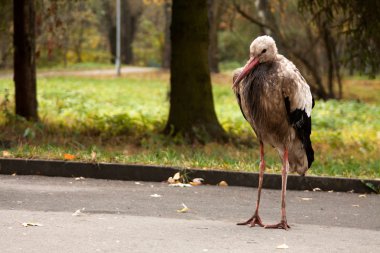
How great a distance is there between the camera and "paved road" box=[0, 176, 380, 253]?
274 inches

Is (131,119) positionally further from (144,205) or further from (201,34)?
(144,205)

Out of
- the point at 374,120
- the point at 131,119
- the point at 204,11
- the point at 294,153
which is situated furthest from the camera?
the point at 374,120

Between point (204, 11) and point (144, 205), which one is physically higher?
point (204, 11)

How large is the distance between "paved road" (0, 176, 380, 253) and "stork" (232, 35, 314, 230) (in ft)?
1.94

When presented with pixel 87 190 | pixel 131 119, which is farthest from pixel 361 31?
pixel 87 190

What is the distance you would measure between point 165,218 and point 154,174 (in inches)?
102

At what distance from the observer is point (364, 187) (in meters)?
10.4

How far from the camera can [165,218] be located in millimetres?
8281

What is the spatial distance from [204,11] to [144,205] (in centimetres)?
630

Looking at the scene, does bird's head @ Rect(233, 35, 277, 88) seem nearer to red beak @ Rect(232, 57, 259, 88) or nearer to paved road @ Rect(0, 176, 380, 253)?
red beak @ Rect(232, 57, 259, 88)

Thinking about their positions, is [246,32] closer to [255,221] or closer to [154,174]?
[154,174]

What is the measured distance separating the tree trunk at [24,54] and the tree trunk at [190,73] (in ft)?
9.27

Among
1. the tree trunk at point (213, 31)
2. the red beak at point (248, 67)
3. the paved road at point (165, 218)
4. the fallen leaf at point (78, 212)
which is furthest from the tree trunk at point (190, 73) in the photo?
the tree trunk at point (213, 31)

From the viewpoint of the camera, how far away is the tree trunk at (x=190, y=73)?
1462 centimetres
